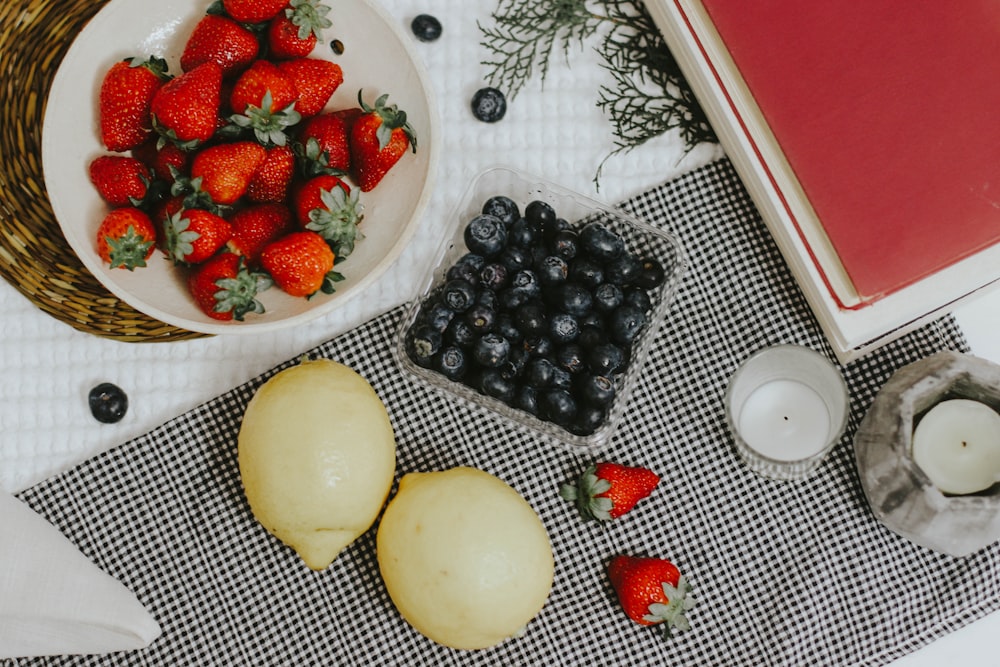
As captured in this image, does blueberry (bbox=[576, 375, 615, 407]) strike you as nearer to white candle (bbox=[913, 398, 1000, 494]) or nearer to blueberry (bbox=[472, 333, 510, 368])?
blueberry (bbox=[472, 333, 510, 368])

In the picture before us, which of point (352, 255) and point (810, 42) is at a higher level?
point (810, 42)

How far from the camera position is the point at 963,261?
0.77m

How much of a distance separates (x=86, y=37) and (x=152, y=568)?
52 centimetres

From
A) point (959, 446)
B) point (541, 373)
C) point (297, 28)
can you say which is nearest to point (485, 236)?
point (541, 373)

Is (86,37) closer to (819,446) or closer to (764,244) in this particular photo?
(764,244)

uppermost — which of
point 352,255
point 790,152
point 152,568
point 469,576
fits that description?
point 790,152

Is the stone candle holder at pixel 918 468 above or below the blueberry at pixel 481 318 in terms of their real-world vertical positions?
below

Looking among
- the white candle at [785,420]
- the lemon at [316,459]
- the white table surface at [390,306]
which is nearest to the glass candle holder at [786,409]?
the white candle at [785,420]

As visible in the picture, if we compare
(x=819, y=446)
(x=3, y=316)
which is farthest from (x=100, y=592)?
(x=819, y=446)

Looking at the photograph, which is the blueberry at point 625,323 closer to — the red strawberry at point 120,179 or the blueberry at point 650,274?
the blueberry at point 650,274

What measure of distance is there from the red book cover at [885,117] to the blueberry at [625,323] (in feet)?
0.65

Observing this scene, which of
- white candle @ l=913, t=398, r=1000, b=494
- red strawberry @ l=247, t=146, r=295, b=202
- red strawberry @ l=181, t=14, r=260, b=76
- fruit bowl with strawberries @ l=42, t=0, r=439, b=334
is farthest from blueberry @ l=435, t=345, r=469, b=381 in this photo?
white candle @ l=913, t=398, r=1000, b=494

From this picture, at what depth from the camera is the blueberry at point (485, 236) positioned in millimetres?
776

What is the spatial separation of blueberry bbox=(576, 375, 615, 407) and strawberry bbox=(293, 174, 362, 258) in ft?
0.83
